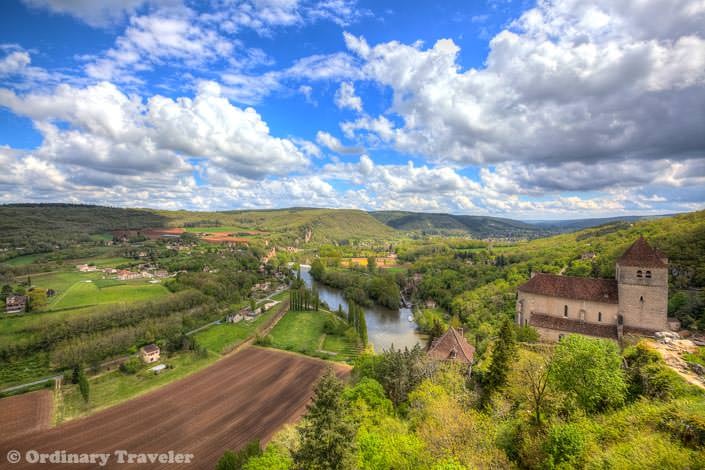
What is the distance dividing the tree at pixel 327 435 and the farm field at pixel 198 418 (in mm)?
18457

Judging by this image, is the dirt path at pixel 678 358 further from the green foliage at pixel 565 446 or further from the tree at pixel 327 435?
the tree at pixel 327 435

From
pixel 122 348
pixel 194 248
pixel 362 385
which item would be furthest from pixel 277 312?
pixel 194 248

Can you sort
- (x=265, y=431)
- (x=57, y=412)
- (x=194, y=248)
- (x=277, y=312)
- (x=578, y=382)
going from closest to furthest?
1. (x=578, y=382)
2. (x=265, y=431)
3. (x=57, y=412)
4. (x=277, y=312)
5. (x=194, y=248)

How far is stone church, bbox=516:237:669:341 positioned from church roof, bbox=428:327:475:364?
28.6ft

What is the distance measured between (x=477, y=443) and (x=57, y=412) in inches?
1841

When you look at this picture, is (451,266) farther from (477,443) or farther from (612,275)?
(477,443)

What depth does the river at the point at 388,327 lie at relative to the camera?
57594 millimetres

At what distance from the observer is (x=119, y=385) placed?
42000 millimetres

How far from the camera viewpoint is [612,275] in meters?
48.3

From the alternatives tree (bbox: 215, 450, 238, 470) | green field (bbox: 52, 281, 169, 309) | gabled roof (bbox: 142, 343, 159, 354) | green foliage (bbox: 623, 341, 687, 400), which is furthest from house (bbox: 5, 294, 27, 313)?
green foliage (bbox: 623, 341, 687, 400)

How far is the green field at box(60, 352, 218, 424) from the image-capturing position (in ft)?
120

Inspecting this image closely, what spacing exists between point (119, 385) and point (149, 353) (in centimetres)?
742

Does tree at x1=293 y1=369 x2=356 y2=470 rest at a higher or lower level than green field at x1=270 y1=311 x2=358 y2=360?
higher

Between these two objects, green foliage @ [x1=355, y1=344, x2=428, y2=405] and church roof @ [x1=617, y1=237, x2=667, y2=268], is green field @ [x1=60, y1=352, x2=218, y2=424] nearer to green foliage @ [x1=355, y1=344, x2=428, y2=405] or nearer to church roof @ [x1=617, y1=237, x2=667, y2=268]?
green foliage @ [x1=355, y1=344, x2=428, y2=405]
